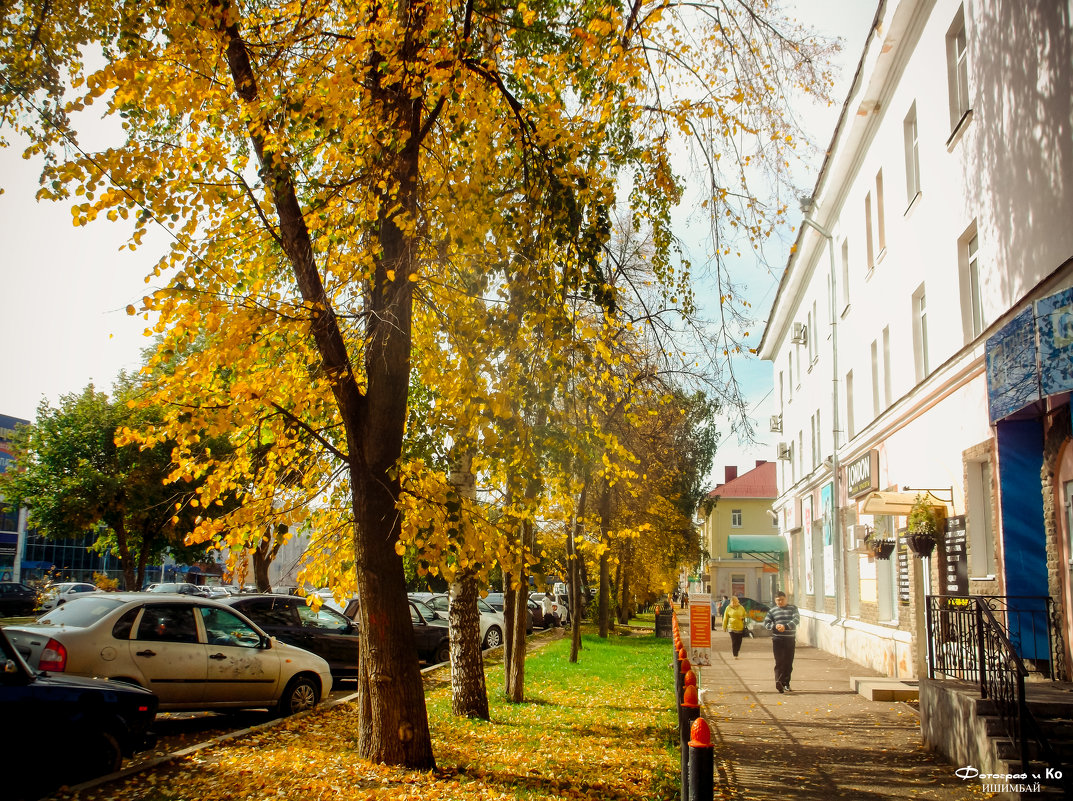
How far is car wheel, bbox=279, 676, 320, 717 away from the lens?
11558 mm

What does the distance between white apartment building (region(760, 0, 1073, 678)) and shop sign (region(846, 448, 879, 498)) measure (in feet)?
0.21

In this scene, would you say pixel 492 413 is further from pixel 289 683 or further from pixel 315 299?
pixel 289 683

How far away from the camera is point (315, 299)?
24.3 ft

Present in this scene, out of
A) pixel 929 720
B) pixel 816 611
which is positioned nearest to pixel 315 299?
pixel 929 720

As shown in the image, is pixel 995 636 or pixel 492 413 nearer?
pixel 492 413

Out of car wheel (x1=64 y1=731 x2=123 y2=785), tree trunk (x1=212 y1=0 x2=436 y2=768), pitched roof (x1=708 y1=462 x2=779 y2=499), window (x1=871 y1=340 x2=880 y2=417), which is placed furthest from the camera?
pitched roof (x1=708 y1=462 x2=779 y2=499)

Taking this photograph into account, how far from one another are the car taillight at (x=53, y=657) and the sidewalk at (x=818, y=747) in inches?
262

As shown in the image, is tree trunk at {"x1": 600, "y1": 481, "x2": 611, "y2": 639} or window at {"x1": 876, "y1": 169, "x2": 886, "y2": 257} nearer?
window at {"x1": 876, "y1": 169, "x2": 886, "y2": 257}

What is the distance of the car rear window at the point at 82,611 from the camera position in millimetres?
9766

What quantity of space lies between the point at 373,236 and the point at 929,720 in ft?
24.9

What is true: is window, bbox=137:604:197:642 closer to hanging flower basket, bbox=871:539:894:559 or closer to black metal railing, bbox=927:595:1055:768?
black metal railing, bbox=927:595:1055:768

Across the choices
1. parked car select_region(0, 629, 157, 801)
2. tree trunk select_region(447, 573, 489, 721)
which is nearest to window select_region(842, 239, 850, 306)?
tree trunk select_region(447, 573, 489, 721)

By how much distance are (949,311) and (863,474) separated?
275 inches

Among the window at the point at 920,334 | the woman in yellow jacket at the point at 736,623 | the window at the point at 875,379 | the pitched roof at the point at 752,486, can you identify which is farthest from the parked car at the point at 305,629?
the pitched roof at the point at 752,486
